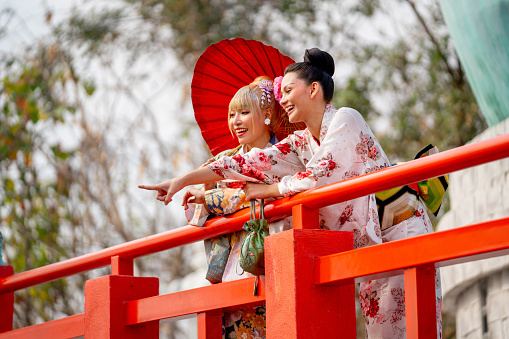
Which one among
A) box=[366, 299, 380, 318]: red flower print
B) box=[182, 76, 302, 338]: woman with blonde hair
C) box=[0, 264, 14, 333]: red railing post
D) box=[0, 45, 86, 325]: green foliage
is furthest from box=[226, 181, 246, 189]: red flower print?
box=[0, 45, 86, 325]: green foliage

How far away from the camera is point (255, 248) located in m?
2.48

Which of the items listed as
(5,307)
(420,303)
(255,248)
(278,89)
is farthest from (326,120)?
(5,307)

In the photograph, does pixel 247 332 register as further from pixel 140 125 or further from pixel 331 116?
pixel 140 125

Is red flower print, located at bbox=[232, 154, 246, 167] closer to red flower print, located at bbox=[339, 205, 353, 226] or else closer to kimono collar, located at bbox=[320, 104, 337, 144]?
kimono collar, located at bbox=[320, 104, 337, 144]

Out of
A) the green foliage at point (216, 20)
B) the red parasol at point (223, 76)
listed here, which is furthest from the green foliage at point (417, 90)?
the red parasol at point (223, 76)

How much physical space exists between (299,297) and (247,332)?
670mm

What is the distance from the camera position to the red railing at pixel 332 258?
2.02 meters

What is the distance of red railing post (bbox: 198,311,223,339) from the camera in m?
2.69

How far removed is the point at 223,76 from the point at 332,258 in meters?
1.38

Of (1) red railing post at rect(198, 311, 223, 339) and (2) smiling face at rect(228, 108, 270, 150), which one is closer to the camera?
(1) red railing post at rect(198, 311, 223, 339)

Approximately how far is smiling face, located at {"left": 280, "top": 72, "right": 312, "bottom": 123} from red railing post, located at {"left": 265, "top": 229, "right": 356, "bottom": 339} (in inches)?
21.3

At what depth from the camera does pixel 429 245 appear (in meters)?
2.08

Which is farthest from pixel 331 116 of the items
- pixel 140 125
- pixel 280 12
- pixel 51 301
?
pixel 280 12

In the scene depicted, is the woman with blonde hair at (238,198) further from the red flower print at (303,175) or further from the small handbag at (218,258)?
the red flower print at (303,175)
